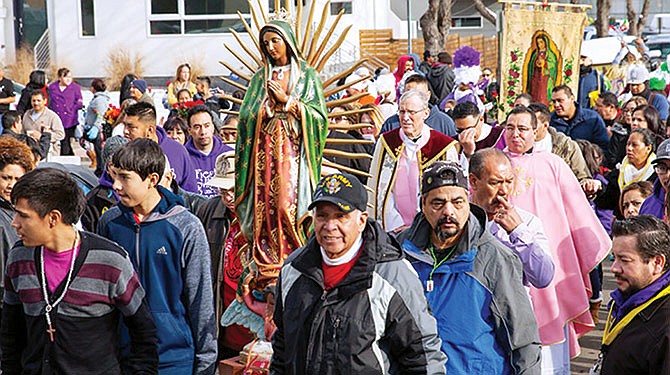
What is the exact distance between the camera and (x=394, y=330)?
3.78m

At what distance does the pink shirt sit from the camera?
13.7 ft

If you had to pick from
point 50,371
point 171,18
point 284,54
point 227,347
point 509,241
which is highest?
point 171,18

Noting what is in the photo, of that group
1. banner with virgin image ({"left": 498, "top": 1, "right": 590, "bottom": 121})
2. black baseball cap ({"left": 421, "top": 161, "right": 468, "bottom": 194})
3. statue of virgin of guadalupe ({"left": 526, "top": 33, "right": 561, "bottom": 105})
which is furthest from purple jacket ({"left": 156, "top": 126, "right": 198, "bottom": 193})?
statue of virgin of guadalupe ({"left": 526, "top": 33, "right": 561, "bottom": 105})

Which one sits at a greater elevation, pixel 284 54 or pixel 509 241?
pixel 284 54

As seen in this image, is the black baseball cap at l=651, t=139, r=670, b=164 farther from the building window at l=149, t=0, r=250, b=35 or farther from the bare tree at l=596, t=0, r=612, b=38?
the bare tree at l=596, t=0, r=612, b=38

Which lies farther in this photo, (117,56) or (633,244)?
(117,56)

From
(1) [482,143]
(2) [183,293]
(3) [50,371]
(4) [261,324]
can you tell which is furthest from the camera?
(1) [482,143]

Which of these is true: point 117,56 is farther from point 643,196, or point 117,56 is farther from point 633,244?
point 633,244

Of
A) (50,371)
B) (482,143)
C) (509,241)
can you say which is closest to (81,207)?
(50,371)

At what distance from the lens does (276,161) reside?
6305mm

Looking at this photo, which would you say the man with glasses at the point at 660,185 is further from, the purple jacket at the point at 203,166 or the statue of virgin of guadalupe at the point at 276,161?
the purple jacket at the point at 203,166

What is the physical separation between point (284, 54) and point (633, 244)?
8.96 feet

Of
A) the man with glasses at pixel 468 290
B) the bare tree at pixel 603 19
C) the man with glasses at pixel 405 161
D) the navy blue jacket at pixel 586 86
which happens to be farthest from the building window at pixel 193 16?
the man with glasses at pixel 468 290

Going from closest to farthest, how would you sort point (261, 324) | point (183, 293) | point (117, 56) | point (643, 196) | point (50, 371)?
point (50, 371)
point (183, 293)
point (261, 324)
point (643, 196)
point (117, 56)
